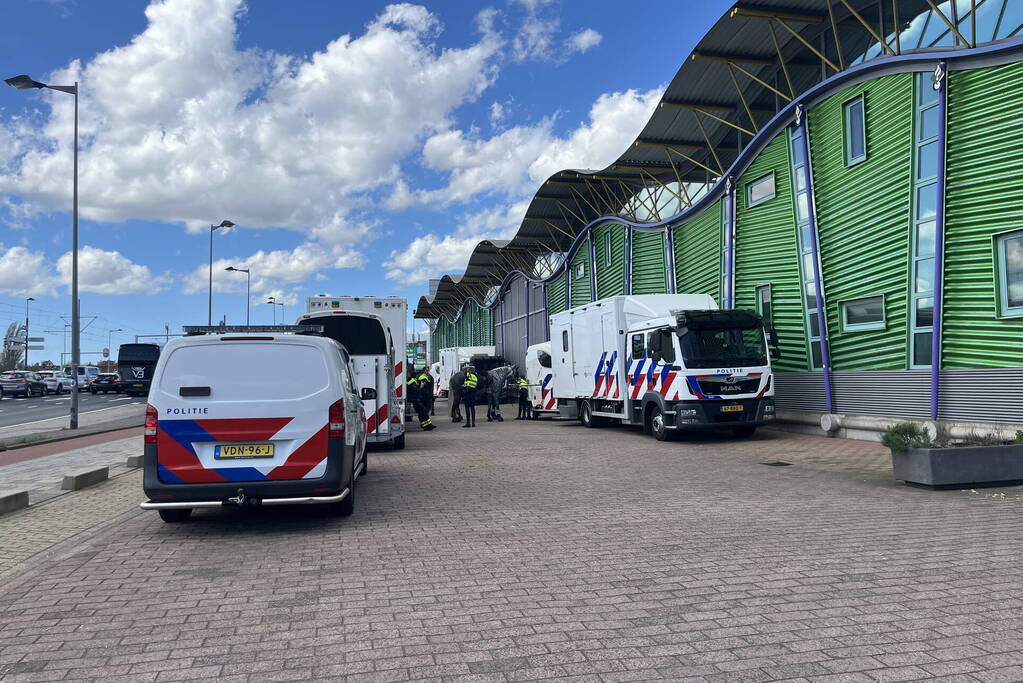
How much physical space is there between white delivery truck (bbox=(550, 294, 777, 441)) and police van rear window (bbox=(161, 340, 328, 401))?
968 centimetres

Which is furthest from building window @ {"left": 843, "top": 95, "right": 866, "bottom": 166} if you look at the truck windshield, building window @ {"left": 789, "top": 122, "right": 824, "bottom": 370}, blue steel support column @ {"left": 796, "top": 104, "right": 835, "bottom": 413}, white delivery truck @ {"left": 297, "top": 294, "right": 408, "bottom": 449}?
white delivery truck @ {"left": 297, "top": 294, "right": 408, "bottom": 449}

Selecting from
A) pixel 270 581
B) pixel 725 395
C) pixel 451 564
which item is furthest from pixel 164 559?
pixel 725 395

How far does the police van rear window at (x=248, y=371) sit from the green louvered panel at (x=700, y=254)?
1598cm

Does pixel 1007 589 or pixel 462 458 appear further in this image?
pixel 462 458

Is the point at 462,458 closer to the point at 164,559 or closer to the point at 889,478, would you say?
the point at 889,478

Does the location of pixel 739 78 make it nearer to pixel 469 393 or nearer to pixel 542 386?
pixel 542 386

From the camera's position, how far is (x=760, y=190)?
2017cm

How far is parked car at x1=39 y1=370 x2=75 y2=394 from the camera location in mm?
54031

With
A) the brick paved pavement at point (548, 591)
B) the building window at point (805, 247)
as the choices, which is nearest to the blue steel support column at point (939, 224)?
the building window at point (805, 247)

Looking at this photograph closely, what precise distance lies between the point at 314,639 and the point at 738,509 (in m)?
5.19

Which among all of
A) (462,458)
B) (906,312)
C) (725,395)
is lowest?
(462,458)

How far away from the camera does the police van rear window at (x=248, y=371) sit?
7.57 meters

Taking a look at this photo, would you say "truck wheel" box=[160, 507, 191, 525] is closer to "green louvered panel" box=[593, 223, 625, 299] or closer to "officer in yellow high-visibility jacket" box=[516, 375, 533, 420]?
"officer in yellow high-visibility jacket" box=[516, 375, 533, 420]

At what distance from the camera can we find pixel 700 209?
23594mm
